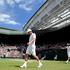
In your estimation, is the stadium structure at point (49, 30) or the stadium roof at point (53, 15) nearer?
Answer: the stadium roof at point (53, 15)

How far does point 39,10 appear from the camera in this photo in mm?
46594

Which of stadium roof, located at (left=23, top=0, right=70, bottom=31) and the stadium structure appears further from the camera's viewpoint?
the stadium structure

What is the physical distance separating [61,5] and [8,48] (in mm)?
16315

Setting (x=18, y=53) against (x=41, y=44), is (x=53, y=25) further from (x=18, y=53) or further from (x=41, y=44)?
(x=18, y=53)

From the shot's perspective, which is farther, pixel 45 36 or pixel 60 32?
pixel 45 36

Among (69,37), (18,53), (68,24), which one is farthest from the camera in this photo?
(18,53)

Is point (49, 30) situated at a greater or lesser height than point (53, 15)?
lesser

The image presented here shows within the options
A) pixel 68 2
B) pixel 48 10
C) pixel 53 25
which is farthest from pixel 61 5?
pixel 53 25

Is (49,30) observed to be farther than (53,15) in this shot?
Yes

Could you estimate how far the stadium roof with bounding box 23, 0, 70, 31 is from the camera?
127ft

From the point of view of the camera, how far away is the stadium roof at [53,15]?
38750 millimetres

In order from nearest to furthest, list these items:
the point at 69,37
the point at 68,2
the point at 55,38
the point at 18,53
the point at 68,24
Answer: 1. the point at 68,2
2. the point at 68,24
3. the point at 69,37
4. the point at 55,38
5. the point at 18,53

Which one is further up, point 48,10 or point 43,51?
point 48,10

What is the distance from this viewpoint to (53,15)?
1736 inches
